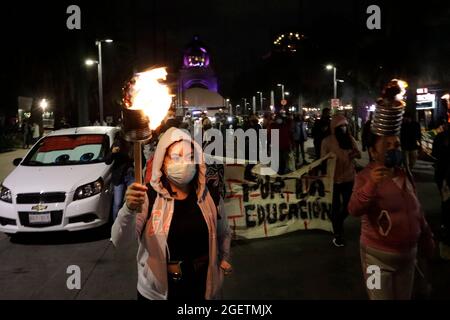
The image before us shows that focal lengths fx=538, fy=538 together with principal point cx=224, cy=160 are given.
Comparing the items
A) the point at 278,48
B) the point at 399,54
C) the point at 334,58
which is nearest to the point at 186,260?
the point at 399,54

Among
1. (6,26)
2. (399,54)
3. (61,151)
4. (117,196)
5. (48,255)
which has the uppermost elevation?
(6,26)

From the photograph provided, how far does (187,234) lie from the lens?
3.36 metres

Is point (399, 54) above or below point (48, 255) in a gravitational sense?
above

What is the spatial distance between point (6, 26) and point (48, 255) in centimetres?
2606

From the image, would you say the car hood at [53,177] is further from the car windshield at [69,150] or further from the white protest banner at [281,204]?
the white protest banner at [281,204]

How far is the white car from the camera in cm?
802

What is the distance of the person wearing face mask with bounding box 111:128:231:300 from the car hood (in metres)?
5.03

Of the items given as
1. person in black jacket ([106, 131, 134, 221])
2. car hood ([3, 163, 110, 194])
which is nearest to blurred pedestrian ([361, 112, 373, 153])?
person in black jacket ([106, 131, 134, 221])

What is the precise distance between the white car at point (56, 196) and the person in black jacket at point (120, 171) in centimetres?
17

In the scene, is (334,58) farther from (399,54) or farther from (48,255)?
(48,255)

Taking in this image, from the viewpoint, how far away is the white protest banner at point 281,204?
27.2ft

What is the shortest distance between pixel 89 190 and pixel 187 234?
532 centimetres

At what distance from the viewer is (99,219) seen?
8.41 m

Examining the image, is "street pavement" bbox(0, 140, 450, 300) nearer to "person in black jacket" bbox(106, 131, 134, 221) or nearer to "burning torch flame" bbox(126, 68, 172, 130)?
"person in black jacket" bbox(106, 131, 134, 221)
